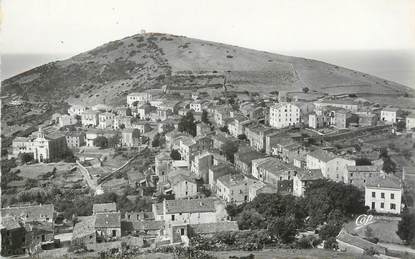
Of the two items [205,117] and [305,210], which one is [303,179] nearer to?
[305,210]

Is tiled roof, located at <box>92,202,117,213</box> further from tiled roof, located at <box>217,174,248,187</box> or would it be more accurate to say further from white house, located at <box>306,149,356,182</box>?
white house, located at <box>306,149,356,182</box>

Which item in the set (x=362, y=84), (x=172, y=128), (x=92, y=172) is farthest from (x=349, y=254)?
(x=362, y=84)

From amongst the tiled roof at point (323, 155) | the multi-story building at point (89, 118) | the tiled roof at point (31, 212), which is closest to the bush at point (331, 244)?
the tiled roof at point (323, 155)

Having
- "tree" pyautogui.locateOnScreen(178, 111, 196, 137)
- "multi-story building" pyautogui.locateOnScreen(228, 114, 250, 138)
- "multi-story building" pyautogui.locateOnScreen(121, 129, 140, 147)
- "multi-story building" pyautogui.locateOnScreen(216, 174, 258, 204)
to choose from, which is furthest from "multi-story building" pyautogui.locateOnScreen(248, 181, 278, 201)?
"multi-story building" pyautogui.locateOnScreen(121, 129, 140, 147)

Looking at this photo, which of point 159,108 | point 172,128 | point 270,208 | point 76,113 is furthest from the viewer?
point 76,113

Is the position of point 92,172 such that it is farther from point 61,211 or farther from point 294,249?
point 294,249

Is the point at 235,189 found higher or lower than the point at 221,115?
lower

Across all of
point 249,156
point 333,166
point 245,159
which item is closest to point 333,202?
point 333,166
